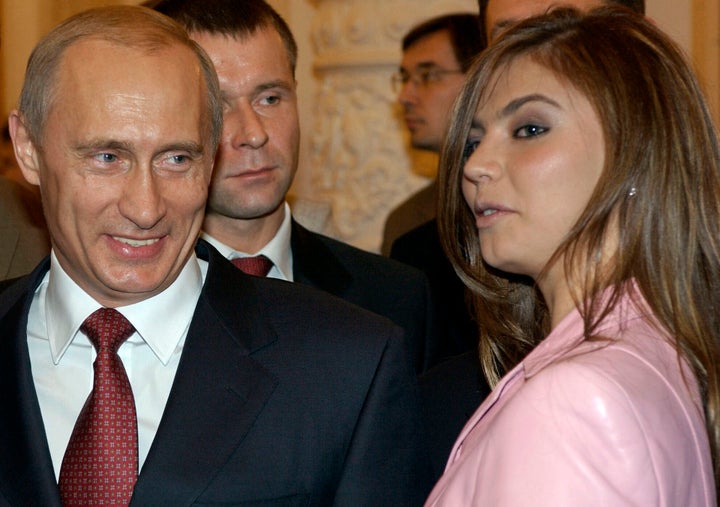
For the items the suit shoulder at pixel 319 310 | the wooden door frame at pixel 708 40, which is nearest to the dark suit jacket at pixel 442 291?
the suit shoulder at pixel 319 310

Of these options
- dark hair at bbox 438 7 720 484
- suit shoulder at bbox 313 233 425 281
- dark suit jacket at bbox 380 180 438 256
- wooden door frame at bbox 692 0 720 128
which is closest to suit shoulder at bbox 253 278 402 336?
dark hair at bbox 438 7 720 484

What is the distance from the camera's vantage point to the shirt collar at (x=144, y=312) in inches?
84.2

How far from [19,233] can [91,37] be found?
0.89 metres

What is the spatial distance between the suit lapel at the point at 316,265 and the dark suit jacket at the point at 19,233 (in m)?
0.61

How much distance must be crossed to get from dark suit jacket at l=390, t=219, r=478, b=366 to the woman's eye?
0.86m

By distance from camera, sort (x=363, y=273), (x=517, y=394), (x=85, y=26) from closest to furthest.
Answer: (x=517, y=394), (x=85, y=26), (x=363, y=273)

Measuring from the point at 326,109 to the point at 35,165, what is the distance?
298cm

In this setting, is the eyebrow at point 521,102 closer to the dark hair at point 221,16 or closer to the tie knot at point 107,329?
the tie knot at point 107,329

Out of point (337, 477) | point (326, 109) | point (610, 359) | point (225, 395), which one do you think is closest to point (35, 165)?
point (225, 395)

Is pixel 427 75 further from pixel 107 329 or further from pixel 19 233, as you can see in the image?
pixel 107 329

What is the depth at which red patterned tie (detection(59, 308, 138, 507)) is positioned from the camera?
1.98 m

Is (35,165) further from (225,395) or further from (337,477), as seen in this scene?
(337,477)

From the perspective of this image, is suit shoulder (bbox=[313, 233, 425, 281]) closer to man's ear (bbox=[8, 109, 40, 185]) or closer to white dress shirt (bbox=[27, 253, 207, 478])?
white dress shirt (bbox=[27, 253, 207, 478])

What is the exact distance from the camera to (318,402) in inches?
82.3
